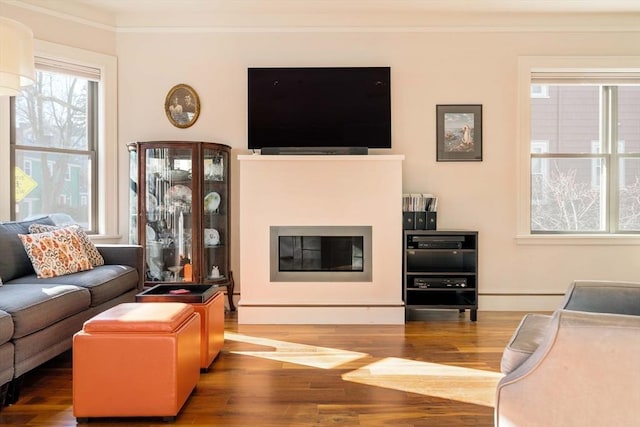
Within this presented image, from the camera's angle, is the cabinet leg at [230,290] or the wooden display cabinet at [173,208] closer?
the wooden display cabinet at [173,208]

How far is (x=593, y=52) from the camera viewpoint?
4074mm

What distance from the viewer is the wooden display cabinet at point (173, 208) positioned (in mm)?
3779

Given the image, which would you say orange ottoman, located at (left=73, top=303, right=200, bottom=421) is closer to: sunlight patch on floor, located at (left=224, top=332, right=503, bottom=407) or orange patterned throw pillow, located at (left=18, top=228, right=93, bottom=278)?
sunlight patch on floor, located at (left=224, top=332, right=503, bottom=407)

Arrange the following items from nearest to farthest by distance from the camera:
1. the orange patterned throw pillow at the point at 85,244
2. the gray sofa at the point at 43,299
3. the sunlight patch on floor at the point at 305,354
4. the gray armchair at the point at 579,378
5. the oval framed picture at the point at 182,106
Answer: the gray armchair at the point at 579,378, the gray sofa at the point at 43,299, the sunlight patch on floor at the point at 305,354, the orange patterned throw pillow at the point at 85,244, the oval framed picture at the point at 182,106

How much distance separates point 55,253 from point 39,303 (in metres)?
0.81

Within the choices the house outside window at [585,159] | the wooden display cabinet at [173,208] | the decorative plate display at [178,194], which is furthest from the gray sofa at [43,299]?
the house outside window at [585,159]

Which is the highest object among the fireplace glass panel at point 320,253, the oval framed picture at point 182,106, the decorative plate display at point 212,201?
the oval framed picture at point 182,106

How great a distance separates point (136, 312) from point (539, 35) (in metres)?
4.08

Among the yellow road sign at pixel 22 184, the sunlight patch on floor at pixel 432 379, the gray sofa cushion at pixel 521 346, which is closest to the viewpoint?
the gray sofa cushion at pixel 521 346

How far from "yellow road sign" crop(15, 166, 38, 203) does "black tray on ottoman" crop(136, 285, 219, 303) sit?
1839 mm

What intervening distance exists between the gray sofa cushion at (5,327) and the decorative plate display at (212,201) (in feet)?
6.28

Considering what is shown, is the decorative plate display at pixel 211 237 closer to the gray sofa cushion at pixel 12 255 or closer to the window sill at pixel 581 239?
the gray sofa cushion at pixel 12 255

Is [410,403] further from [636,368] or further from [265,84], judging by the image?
[265,84]

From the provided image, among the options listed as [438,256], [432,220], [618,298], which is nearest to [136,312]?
[618,298]
